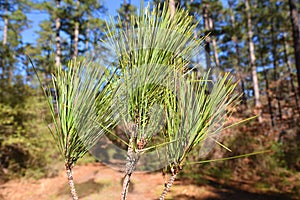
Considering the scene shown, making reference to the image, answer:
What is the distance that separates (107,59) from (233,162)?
896 cm

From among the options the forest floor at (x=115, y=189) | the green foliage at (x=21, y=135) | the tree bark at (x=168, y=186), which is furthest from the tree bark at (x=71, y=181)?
the green foliage at (x=21, y=135)

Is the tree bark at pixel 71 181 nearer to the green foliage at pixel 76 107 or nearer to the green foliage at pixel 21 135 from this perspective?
the green foliage at pixel 76 107

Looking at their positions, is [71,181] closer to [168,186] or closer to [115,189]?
[168,186]

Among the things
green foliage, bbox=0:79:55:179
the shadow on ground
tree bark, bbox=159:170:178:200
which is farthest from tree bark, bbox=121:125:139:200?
green foliage, bbox=0:79:55:179

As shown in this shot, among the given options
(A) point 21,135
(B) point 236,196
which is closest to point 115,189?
(B) point 236,196

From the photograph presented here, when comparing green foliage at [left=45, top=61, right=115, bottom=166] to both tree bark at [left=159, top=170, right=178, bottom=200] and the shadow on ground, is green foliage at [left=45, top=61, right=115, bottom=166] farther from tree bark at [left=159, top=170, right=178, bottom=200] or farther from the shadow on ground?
the shadow on ground

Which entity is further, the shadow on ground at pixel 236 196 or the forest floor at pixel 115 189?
the forest floor at pixel 115 189

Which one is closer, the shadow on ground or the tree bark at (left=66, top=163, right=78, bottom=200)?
the tree bark at (left=66, top=163, right=78, bottom=200)

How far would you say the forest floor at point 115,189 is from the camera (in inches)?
259

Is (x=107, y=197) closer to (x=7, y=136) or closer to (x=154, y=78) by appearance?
(x=7, y=136)

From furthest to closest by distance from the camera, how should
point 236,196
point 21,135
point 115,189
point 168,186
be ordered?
point 21,135 → point 115,189 → point 236,196 → point 168,186

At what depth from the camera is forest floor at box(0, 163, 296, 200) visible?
6.57m

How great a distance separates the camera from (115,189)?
710 cm

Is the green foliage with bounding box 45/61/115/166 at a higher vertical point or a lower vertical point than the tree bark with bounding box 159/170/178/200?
higher
